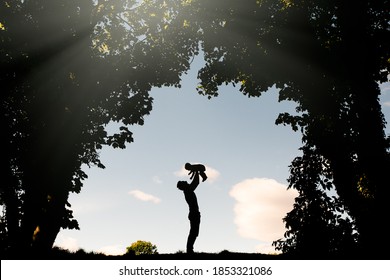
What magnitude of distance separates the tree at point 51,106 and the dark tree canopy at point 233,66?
55 millimetres

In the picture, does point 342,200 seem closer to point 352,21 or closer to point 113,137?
point 352,21

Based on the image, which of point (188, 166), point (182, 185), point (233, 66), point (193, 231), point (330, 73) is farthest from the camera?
point (233, 66)

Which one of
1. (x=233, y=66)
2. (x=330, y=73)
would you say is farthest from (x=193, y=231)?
(x=233, y=66)

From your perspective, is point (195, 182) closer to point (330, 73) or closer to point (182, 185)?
point (182, 185)

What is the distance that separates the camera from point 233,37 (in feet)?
60.8

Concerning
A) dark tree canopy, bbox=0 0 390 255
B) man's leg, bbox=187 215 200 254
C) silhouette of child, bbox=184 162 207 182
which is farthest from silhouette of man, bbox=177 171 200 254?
dark tree canopy, bbox=0 0 390 255

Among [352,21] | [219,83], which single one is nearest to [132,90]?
[219,83]

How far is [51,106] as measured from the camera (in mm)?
16109

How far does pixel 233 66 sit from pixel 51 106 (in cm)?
1070

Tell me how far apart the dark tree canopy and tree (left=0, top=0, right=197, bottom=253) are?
55 mm

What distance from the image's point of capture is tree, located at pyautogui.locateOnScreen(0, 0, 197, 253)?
14258 millimetres

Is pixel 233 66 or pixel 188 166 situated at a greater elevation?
pixel 233 66

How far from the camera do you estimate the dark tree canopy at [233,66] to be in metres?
13.7

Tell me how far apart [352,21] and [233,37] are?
620cm
